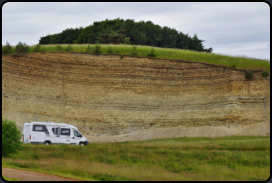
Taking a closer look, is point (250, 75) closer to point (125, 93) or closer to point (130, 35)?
point (125, 93)

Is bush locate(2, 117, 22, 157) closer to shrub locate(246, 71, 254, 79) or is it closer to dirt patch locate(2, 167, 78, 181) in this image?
dirt patch locate(2, 167, 78, 181)

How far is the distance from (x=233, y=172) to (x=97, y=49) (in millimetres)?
29052

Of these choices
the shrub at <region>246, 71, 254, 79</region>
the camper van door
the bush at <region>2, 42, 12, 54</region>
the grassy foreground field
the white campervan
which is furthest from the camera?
the bush at <region>2, 42, 12, 54</region>

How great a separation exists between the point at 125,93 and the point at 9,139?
2205 centimetres

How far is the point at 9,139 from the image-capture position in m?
20.4

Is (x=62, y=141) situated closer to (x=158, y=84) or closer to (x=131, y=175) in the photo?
Answer: (x=131, y=175)

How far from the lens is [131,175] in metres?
16.4

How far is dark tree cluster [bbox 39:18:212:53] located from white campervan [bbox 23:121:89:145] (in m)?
35.4

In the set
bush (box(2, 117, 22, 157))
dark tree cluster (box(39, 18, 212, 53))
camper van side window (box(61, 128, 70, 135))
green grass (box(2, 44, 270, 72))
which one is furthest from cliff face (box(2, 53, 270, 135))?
dark tree cluster (box(39, 18, 212, 53))

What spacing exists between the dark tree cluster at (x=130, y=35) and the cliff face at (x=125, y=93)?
64.5 feet

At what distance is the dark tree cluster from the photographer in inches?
2421

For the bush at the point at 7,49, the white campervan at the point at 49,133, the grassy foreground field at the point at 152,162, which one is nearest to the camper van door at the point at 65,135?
the white campervan at the point at 49,133

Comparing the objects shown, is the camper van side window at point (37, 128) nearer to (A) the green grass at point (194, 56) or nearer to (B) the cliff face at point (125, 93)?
(B) the cliff face at point (125, 93)

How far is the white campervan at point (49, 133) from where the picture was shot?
2673 cm
